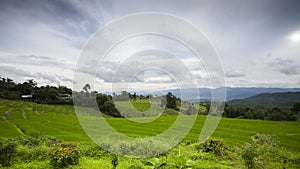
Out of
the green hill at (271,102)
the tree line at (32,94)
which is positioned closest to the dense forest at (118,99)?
the tree line at (32,94)

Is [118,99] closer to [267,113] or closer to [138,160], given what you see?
[138,160]

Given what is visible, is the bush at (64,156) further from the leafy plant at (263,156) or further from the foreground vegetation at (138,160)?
the leafy plant at (263,156)

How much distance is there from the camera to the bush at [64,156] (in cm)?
708

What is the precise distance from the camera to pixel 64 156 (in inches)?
279

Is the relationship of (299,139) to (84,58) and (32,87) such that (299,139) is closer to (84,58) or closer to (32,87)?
(84,58)

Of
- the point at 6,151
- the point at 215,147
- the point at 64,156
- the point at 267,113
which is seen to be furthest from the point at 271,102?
the point at 6,151

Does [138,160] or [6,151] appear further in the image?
[138,160]

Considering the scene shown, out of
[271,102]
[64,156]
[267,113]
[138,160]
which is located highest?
[271,102]

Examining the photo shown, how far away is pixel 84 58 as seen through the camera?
6.07 m

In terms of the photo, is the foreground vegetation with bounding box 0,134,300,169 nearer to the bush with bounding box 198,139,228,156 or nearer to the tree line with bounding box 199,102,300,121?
the bush with bounding box 198,139,228,156

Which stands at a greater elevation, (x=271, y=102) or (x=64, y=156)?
(x=271, y=102)

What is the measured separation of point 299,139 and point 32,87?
56.9 metres

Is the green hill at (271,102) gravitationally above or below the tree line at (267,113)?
above

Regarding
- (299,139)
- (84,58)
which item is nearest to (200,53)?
(84,58)
